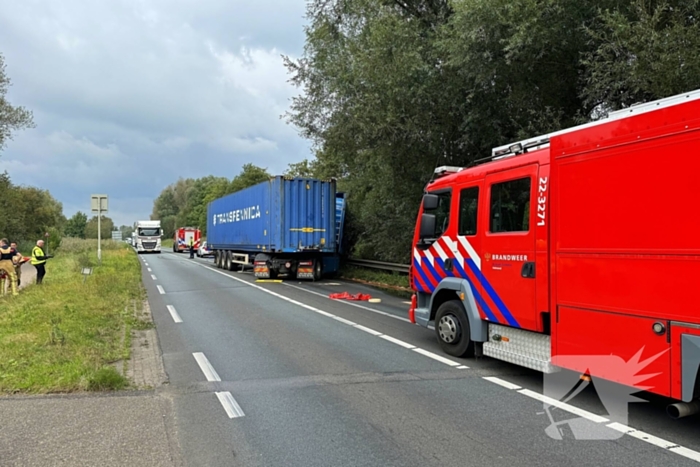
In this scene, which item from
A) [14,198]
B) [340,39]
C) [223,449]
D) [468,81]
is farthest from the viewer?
[14,198]

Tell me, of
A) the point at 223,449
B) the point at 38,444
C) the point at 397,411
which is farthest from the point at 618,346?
the point at 38,444

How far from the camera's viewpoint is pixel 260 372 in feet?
21.2

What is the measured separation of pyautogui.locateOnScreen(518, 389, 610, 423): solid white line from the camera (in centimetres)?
483

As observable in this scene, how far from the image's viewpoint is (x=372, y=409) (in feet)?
16.7

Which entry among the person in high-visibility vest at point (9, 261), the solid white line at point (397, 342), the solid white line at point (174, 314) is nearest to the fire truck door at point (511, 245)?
the solid white line at point (397, 342)

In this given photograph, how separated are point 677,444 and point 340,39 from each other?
1605 centimetres

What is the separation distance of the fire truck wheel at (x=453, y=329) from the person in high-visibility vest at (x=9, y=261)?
1235 cm

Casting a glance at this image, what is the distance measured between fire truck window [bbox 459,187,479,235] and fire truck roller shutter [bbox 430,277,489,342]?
689 millimetres

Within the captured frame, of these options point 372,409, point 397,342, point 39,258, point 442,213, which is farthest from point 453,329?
point 39,258

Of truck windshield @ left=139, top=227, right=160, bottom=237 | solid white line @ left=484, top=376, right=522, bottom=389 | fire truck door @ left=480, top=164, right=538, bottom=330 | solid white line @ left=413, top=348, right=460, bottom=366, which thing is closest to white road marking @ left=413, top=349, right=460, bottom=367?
solid white line @ left=413, top=348, right=460, bottom=366

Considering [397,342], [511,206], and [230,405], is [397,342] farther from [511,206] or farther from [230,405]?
[230,405]

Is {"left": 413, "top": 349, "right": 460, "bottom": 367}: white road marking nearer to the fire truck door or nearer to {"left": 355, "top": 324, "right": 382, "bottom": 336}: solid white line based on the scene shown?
the fire truck door

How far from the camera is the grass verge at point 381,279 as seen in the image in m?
16.8

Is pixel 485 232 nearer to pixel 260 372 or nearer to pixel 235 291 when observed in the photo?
pixel 260 372
